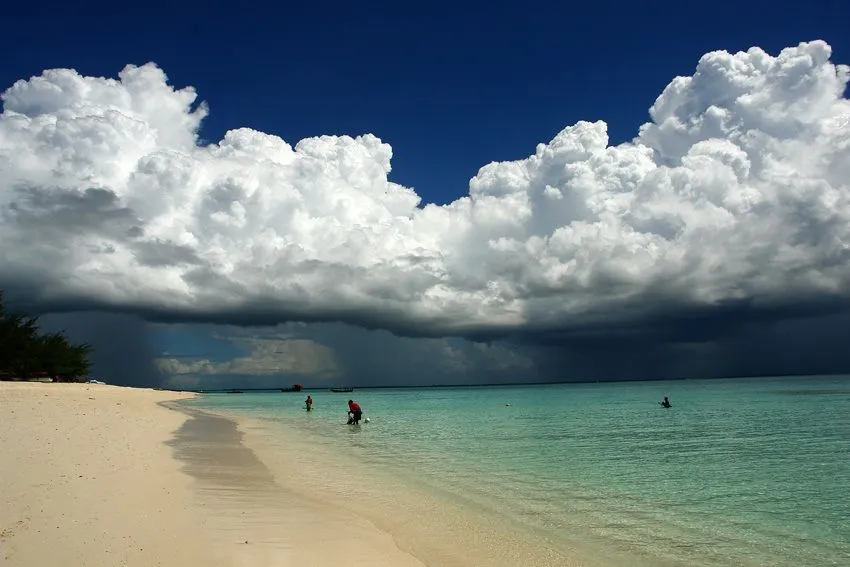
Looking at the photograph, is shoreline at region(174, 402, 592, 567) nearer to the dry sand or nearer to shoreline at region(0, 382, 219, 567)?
the dry sand

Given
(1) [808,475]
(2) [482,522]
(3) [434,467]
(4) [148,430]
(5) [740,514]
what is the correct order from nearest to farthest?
(2) [482,522]
(5) [740,514]
(1) [808,475]
(3) [434,467]
(4) [148,430]

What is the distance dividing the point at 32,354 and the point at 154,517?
317 feet

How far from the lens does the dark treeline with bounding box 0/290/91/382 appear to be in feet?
271

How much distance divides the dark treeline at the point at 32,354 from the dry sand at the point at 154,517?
7795 cm

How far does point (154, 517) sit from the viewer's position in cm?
1090

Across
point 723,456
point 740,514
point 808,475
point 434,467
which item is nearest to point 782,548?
point 740,514

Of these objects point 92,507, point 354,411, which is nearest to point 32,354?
point 354,411

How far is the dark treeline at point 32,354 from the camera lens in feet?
271

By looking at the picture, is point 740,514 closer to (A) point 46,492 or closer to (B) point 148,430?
(A) point 46,492

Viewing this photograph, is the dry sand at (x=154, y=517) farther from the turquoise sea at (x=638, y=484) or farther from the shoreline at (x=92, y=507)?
the turquoise sea at (x=638, y=484)

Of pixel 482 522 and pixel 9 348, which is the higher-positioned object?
pixel 9 348

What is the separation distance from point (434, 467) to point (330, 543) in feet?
41.4

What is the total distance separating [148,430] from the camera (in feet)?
104

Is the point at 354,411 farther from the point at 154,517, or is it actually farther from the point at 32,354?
the point at 32,354
